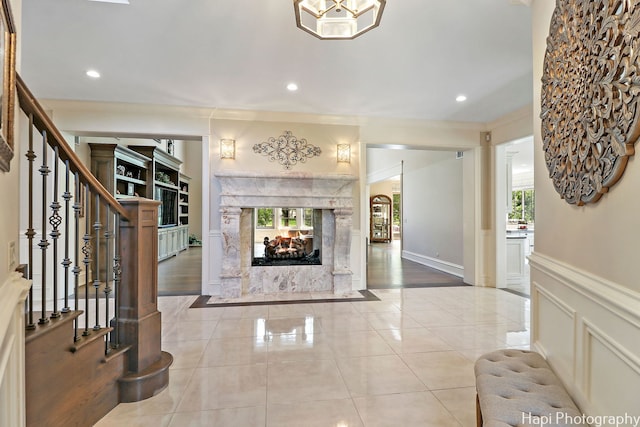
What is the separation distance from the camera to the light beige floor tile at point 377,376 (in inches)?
85.4

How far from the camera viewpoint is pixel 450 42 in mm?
2877

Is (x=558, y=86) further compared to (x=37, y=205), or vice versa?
(x=37, y=205)

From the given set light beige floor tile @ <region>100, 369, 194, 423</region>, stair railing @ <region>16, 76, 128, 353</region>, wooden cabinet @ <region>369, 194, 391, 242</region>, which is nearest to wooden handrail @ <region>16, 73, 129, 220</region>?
stair railing @ <region>16, 76, 128, 353</region>

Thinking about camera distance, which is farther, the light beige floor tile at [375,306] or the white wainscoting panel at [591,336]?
the light beige floor tile at [375,306]

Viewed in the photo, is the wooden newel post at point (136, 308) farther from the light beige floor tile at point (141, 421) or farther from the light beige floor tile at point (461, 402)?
the light beige floor tile at point (461, 402)

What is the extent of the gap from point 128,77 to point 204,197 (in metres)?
1.84

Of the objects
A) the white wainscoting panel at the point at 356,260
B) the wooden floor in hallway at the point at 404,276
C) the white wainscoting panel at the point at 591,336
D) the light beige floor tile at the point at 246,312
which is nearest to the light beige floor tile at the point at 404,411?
the white wainscoting panel at the point at 591,336

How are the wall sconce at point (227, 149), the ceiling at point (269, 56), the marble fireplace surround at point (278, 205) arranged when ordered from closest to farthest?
the ceiling at point (269, 56), the marble fireplace surround at point (278, 205), the wall sconce at point (227, 149)

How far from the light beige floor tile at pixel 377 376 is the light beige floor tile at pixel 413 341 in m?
0.24

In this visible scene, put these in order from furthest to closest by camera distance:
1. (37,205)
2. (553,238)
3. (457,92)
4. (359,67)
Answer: (37,205) < (457,92) < (359,67) < (553,238)

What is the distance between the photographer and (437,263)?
6719mm

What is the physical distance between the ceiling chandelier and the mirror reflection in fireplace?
312 centimetres

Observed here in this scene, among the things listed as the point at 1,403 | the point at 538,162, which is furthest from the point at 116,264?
the point at 538,162

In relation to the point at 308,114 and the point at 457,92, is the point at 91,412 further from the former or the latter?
the point at 457,92
